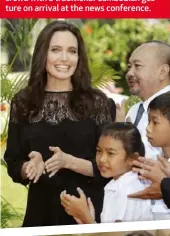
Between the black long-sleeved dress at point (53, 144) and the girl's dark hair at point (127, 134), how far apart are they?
66 mm

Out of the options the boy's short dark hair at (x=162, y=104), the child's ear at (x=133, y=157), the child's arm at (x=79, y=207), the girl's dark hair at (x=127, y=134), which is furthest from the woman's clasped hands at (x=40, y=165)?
the boy's short dark hair at (x=162, y=104)

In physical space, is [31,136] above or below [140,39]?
below

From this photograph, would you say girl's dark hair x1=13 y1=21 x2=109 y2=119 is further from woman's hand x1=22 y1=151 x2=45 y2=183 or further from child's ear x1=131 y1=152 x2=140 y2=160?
child's ear x1=131 y1=152 x2=140 y2=160

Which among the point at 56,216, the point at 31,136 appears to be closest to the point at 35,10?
the point at 31,136

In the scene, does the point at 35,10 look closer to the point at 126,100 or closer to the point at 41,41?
the point at 41,41

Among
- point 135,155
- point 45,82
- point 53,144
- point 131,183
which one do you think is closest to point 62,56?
point 45,82

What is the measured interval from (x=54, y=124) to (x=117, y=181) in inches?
24.0

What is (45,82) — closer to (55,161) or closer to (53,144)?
(53,144)

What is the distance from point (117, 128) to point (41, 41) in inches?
31.5

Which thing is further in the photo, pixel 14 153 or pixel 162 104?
pixel 162 104

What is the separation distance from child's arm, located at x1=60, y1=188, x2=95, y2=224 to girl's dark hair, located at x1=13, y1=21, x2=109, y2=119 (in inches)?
22.6

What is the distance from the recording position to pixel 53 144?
4.08m

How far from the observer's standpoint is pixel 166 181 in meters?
4.23

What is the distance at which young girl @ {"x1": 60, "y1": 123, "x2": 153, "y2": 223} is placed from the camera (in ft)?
13.5
